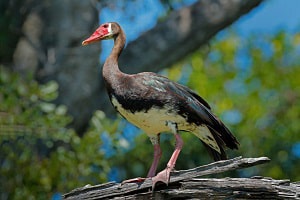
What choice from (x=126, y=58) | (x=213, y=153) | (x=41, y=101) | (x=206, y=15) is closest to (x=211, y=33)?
(x=206, y=15)

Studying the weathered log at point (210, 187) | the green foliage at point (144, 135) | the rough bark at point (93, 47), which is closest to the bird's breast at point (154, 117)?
the weathered log at point (210, 187)

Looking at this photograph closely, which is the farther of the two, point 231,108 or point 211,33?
point 231,108

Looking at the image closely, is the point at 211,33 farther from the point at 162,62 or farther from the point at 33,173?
the point at 33,173

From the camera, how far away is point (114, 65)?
7621mm

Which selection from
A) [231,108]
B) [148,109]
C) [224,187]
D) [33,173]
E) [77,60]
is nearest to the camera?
[224,187]

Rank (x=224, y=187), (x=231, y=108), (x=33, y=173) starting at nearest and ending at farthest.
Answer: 1. (x=224, y=187)
2. (x=33, y=173)
3. (x=231, y=108)

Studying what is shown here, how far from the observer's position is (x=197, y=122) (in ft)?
24.6

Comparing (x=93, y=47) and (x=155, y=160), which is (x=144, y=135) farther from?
(x=155, y=160)

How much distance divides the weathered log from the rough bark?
5.66 metres

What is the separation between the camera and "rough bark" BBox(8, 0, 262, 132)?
12633mm

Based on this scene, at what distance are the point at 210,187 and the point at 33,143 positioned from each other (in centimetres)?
521

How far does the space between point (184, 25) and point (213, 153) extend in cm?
523

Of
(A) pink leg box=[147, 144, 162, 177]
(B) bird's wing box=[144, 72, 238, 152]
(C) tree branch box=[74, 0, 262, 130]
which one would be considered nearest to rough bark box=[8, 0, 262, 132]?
(C) tree branch box=[74, 0, 262, 130]

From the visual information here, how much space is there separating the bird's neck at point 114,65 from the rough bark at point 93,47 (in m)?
4.64
